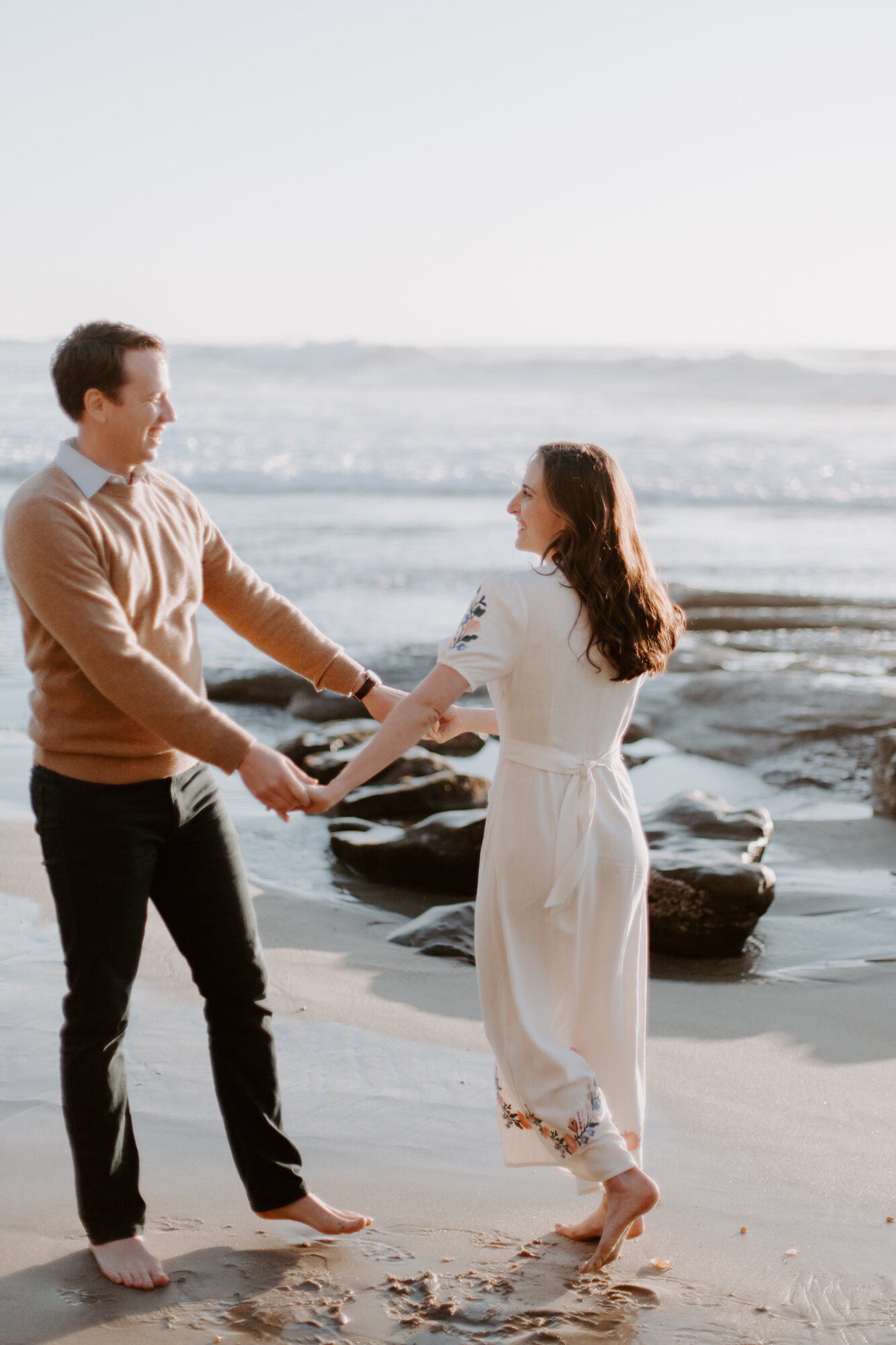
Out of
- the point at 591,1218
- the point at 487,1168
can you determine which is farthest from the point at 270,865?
the point at 591,1218

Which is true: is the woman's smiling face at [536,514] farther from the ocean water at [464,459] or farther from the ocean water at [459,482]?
the ocean water at [464,459]

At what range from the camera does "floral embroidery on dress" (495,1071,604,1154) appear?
280 centimetres

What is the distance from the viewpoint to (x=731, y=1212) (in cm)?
305

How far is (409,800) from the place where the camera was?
6.73 metres

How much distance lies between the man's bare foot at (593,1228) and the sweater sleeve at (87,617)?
52.7 inches

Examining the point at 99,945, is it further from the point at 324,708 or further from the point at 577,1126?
the point at 324,708

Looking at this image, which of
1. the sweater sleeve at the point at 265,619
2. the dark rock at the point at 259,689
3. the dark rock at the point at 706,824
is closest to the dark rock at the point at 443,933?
the dark rock at the point at 706,824

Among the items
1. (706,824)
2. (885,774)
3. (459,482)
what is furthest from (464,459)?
(706,824)

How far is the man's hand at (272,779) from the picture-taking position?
9.05 ft

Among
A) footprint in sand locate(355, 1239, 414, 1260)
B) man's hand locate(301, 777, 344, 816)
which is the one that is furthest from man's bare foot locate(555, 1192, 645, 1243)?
man's hand locate(301, 777, 344, 816)

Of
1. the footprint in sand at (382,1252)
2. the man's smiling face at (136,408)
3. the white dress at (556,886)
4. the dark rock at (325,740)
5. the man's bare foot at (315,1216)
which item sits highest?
the man's smiling face at (136,408)

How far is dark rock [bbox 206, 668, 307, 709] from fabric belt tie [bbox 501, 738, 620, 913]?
6783 millimetres

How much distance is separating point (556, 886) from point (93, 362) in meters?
1.50

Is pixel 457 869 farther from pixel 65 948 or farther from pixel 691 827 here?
pixel 65 948
